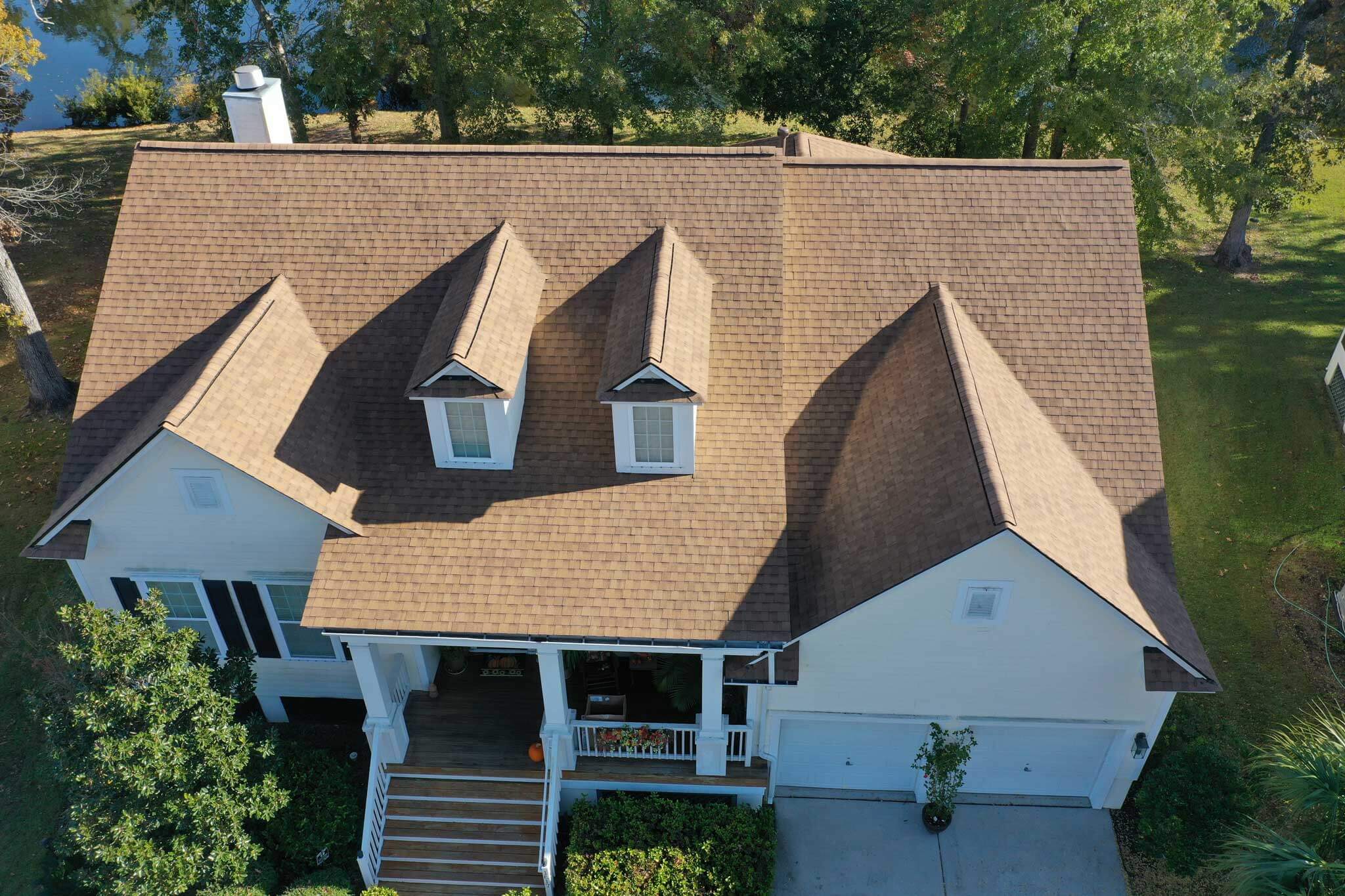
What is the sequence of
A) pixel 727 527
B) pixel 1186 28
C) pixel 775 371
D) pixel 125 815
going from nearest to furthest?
1. pixel 125 815
2. pixel 727 527
3. pixel 775 371
4. pixel 1186 28

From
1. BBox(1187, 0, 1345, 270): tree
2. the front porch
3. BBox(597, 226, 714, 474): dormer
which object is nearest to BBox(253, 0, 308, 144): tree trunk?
BBox(597, 226, 714, 474): dormer

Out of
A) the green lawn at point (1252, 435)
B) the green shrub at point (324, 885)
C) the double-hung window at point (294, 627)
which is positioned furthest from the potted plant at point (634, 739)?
the green lawn at point (1252, 435)

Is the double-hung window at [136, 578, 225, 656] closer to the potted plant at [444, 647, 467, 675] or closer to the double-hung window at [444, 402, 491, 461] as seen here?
the potted plant at [444, 647, 467, 675]

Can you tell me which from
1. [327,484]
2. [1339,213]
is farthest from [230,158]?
[1339,213]

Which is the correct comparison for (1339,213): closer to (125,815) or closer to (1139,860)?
(1139,860)

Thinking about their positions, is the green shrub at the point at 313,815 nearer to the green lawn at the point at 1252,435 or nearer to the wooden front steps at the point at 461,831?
the wooden front steps at the point at 461,831

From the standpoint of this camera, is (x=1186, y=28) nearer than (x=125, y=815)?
No
